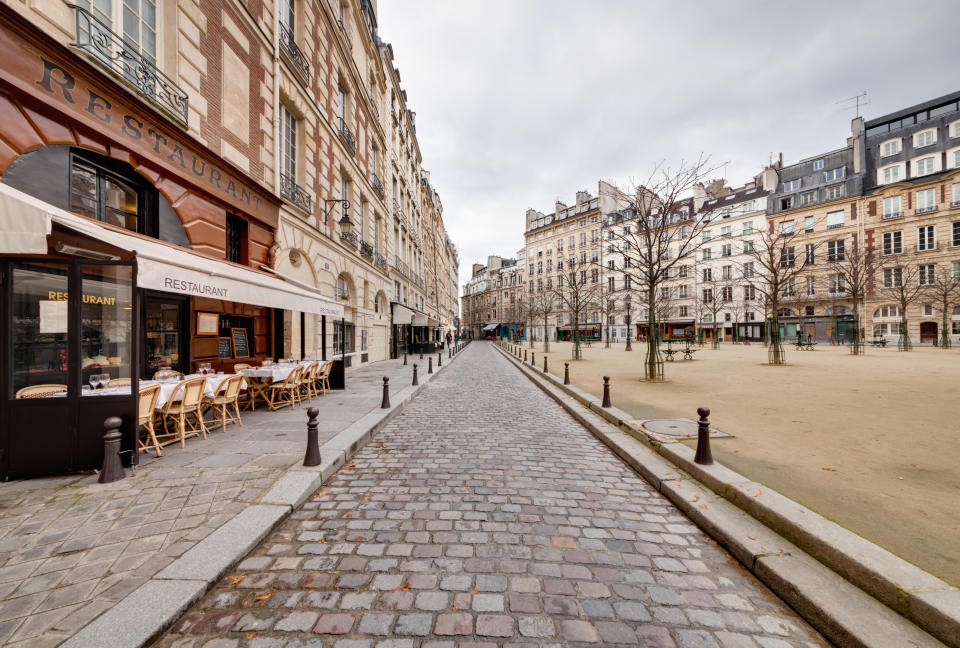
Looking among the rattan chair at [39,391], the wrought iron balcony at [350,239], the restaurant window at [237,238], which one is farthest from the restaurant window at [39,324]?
the wrought iron balcony at [350,239]

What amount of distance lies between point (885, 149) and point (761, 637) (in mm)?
52954

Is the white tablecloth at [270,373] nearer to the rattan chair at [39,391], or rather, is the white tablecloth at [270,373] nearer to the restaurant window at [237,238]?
the rattan chair at [39,391]

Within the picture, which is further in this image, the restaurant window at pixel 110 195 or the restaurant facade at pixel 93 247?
the restaurant window at pixel 110 195

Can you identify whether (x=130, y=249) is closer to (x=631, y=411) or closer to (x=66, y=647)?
(x=66, y=647)

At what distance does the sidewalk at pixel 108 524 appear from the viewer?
219 centimetres

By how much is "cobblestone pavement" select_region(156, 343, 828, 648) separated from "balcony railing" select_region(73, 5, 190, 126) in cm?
797

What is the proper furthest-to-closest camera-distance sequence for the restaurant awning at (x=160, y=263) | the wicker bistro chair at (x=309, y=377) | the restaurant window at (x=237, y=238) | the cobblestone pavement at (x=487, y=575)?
the restaurant window at (x=237, y=238) < the wicker bistro chair at (x=309, y=377) < the restaurant awning at (x=160, y=263) < the cobblestone pavement at (x=487, y=575)

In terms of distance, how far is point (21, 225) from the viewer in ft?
11.4

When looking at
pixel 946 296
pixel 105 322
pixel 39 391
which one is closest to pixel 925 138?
pixel 946 296

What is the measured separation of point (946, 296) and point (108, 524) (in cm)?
4496

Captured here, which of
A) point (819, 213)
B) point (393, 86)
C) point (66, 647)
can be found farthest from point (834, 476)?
point (819, 213)

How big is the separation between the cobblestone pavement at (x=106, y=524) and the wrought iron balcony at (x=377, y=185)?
16924mm

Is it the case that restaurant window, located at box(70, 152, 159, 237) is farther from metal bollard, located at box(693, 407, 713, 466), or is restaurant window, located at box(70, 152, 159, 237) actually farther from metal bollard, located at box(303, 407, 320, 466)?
metal bollard, located at box(693, 407, 713, 466)

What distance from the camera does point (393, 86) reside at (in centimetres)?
2386
